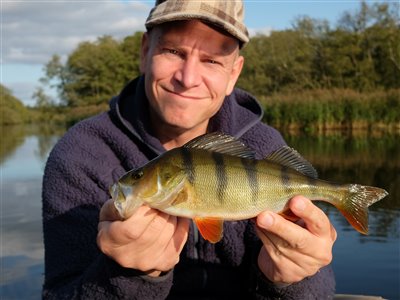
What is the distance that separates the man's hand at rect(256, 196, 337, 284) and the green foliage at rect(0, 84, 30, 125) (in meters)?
84.8

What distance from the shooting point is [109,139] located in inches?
136

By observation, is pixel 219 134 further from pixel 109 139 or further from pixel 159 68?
pixel 109 139

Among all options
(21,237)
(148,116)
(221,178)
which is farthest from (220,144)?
(21,237)

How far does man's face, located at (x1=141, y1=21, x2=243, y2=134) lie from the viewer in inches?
121

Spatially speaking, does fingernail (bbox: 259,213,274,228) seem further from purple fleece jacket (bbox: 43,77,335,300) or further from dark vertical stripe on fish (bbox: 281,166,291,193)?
purple fleece jacket (bbox: 43,77,335,300)

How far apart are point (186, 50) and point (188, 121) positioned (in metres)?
0.44

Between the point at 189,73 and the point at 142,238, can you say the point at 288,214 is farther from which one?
the point at 189,73

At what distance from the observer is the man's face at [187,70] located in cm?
307

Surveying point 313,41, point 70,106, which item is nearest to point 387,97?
point 313,41

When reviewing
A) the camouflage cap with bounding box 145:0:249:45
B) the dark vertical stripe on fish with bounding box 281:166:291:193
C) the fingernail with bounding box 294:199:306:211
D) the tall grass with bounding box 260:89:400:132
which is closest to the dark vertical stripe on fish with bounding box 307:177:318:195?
the dark vertical stripe on fish with bounding box 281:166:291:193

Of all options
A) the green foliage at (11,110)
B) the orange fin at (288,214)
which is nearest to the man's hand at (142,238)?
the orange fin at (288,214)

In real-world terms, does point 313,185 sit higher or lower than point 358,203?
higher

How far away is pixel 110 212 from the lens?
7.70 feet

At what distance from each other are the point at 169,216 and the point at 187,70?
1.06 metres
